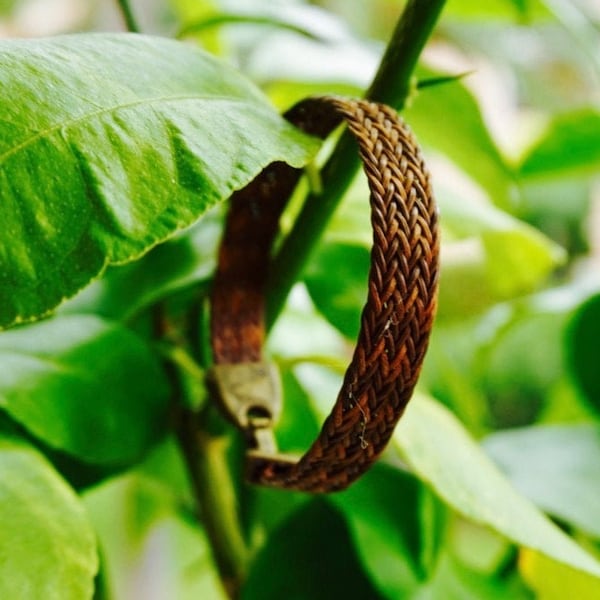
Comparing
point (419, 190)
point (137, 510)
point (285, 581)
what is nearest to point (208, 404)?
point (285, 581)

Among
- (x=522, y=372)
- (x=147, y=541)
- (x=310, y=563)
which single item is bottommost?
(x=147, y=541)

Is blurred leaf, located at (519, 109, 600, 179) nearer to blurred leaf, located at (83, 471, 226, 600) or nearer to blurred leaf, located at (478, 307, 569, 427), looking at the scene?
blurred leaf, located at (478, 307, 569, 427)

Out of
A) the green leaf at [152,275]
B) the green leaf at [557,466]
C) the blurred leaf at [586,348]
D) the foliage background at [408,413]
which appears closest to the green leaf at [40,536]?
the foliage background at [408,413]

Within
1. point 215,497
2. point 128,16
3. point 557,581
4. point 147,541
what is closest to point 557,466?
point 557,581

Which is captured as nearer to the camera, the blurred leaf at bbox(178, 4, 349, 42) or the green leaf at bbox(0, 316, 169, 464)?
the green leaf at bbox(0, 316, 169, 464)

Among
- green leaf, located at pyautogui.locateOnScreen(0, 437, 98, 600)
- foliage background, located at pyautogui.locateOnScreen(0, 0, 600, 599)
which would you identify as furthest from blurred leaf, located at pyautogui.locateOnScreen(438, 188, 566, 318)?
green leaf, located at pyautogui.locateOnScreen(0, 437, 98, 600)

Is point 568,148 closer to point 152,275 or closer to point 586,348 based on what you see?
point 586,348
